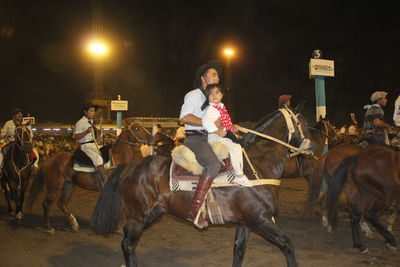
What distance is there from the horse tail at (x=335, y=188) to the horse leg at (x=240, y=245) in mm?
2281

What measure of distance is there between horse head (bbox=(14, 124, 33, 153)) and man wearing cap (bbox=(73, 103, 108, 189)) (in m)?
2.47

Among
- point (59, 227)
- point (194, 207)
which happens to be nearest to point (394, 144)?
point (194, 207)

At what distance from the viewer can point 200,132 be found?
446 centimetres

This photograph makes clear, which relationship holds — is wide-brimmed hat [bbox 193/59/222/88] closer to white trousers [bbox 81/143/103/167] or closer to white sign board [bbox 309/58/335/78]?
white trousers [bbox 81/143/103/167]

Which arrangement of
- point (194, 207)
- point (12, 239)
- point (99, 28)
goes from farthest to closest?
point (99, 28)
point (12, 239)
point (194, 207)

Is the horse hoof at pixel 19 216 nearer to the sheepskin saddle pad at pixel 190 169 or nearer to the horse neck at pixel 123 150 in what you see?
the horse neck at pixel 123 150

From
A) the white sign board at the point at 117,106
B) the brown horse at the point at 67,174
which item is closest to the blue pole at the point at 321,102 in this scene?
the brown horse at the point at 67,174

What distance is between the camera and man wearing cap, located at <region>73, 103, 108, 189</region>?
7.32m

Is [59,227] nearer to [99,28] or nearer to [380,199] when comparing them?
[380,199]

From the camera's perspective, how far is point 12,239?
6777 millimetres

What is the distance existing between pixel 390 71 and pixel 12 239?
977 inches

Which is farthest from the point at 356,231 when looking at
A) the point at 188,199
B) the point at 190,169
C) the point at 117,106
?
the point at 117,106

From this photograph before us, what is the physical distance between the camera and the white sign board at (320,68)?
967 cm

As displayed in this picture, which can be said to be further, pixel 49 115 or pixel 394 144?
pixel 49 115
